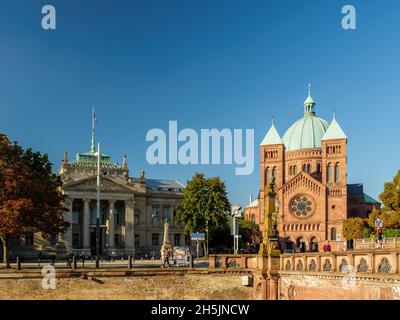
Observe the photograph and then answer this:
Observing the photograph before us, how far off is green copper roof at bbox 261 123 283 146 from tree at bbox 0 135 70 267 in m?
72.1

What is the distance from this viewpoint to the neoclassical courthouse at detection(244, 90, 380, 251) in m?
112

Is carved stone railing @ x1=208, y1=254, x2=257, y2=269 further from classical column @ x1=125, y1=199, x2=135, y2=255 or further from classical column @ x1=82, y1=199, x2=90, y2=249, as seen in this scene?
classical column @ x1=125, y1=199, x2=135, y2=255

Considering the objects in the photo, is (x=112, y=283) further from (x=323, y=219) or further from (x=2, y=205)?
(x=323, y=219)

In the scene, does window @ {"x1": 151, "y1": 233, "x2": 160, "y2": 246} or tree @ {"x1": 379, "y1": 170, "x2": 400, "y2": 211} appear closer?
tree @ {"x1": 379, "y1": 170, "x2": 400, "y2": 211}

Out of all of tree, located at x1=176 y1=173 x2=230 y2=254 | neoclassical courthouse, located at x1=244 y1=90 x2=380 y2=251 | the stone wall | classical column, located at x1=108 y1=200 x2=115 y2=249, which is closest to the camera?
the stone wall

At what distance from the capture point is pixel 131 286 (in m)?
50.6

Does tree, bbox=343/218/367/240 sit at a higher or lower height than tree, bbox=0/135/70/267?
lower

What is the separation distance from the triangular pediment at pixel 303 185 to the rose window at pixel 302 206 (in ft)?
4.94

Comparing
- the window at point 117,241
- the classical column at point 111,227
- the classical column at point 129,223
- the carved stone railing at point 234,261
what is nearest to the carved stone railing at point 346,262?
the carved stone railing at point 234,261

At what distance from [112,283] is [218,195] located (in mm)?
42517

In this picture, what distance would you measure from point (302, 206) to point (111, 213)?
34128mm

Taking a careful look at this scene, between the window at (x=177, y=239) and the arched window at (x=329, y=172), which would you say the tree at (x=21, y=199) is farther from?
the arched window at (x=329, y=172)

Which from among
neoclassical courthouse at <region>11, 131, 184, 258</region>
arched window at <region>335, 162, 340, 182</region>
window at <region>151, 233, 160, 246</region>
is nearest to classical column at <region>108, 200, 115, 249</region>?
neoclassical courthouse at <region>11, 131, 184, 258</region>

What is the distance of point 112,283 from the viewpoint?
50188 millimetres
